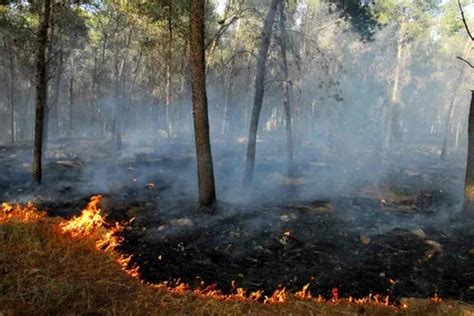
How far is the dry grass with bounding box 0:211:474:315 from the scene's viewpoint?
461 cm

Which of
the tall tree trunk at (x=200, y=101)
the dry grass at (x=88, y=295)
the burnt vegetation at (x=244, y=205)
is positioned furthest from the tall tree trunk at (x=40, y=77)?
the dry grass at (x=88, y=295)

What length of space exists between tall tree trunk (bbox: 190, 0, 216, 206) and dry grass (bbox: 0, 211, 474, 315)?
409 cm

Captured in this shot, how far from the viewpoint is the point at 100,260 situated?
21.0ft

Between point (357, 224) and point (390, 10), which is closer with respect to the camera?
point (357, 224)

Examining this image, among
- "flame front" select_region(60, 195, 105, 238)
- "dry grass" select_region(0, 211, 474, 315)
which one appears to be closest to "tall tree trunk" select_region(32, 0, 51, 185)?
"flame front" select_region(60, 195, 105, 238)

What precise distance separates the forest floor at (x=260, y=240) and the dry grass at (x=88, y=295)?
3cm

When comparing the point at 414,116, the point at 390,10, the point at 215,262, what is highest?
the point at 390,10

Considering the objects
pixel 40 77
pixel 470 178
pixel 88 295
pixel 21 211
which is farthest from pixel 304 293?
pixel 40 77

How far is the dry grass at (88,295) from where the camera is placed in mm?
4609

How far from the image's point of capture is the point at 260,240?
27.8 ft

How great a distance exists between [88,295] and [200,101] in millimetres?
Answer: 5742

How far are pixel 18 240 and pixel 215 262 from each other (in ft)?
10.8

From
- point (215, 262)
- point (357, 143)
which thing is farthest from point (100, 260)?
point (357, 143)

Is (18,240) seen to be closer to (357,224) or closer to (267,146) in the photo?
(357,224)
